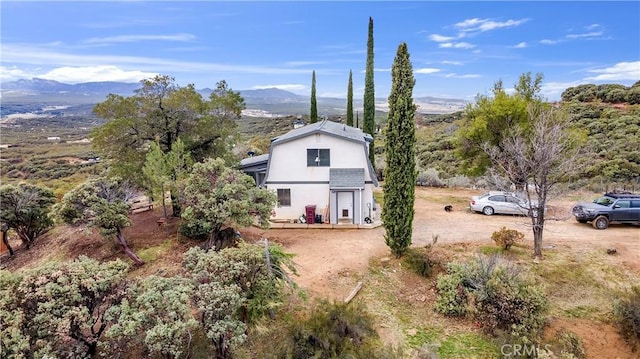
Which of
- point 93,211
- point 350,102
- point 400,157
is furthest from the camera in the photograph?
point 350,102

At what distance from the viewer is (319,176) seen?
1847 centimetres

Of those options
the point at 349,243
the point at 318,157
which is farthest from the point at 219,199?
the point at 318,157

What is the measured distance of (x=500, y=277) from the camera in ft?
34.9

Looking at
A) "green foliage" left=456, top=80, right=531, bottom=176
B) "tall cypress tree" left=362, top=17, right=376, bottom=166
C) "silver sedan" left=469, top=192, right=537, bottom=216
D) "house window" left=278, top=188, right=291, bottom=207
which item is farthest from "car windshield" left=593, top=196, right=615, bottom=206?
"house window" left=278, top=188, right=291, bottom=207

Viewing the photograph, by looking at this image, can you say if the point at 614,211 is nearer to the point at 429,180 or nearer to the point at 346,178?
the point at 429,180

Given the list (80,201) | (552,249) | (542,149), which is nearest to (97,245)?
(80,201)

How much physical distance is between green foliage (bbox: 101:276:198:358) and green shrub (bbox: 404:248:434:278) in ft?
27.0

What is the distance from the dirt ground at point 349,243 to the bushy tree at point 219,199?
5.87 feet

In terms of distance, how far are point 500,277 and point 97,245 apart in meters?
15.1

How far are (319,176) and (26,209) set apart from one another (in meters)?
13.0

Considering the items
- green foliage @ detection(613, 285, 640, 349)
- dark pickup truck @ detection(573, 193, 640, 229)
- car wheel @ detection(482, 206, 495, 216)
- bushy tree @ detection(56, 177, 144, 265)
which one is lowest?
green foliage @ detection(613, 285, 640, 349)

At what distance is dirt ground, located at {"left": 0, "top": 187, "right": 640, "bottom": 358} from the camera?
12.0 m

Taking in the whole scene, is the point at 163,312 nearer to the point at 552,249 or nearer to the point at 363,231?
the point at 363,231

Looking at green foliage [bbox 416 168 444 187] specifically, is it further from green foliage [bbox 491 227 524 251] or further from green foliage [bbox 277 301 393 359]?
green foliage [bbox 277 301 393 359]
